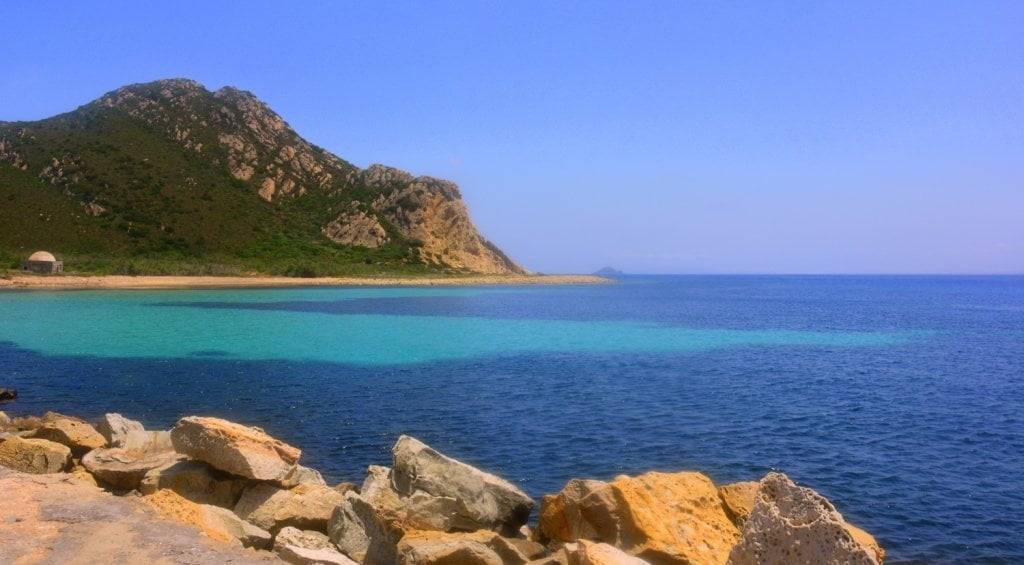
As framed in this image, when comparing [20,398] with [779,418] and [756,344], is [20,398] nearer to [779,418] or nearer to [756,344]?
[779,418]

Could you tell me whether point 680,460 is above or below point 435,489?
below

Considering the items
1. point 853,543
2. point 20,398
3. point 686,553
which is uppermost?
point 853,543

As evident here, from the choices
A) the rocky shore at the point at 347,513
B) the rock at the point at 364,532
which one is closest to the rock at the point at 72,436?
the rocky shore at the point at 347,513

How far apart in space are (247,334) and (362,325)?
7.45 metres

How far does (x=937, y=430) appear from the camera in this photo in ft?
54.6

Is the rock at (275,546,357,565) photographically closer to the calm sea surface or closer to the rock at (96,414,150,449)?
the calm sea surface

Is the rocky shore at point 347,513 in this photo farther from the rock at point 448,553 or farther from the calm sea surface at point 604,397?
the calm sea surface at point 604,397

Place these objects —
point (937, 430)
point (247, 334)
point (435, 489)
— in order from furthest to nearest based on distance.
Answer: point (247, 334)
point (937, 430)
point (435, 489)

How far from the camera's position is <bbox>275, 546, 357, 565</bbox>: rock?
22.6 ft

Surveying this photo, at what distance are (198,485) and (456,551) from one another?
389 cm

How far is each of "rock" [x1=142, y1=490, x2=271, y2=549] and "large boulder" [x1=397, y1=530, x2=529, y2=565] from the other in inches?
65.5

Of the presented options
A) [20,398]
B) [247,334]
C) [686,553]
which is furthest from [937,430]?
[247,334]

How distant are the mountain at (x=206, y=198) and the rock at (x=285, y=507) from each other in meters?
69.4

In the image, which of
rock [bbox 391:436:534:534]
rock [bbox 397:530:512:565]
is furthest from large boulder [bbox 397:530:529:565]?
rock [bbox 391:436:534:534]
